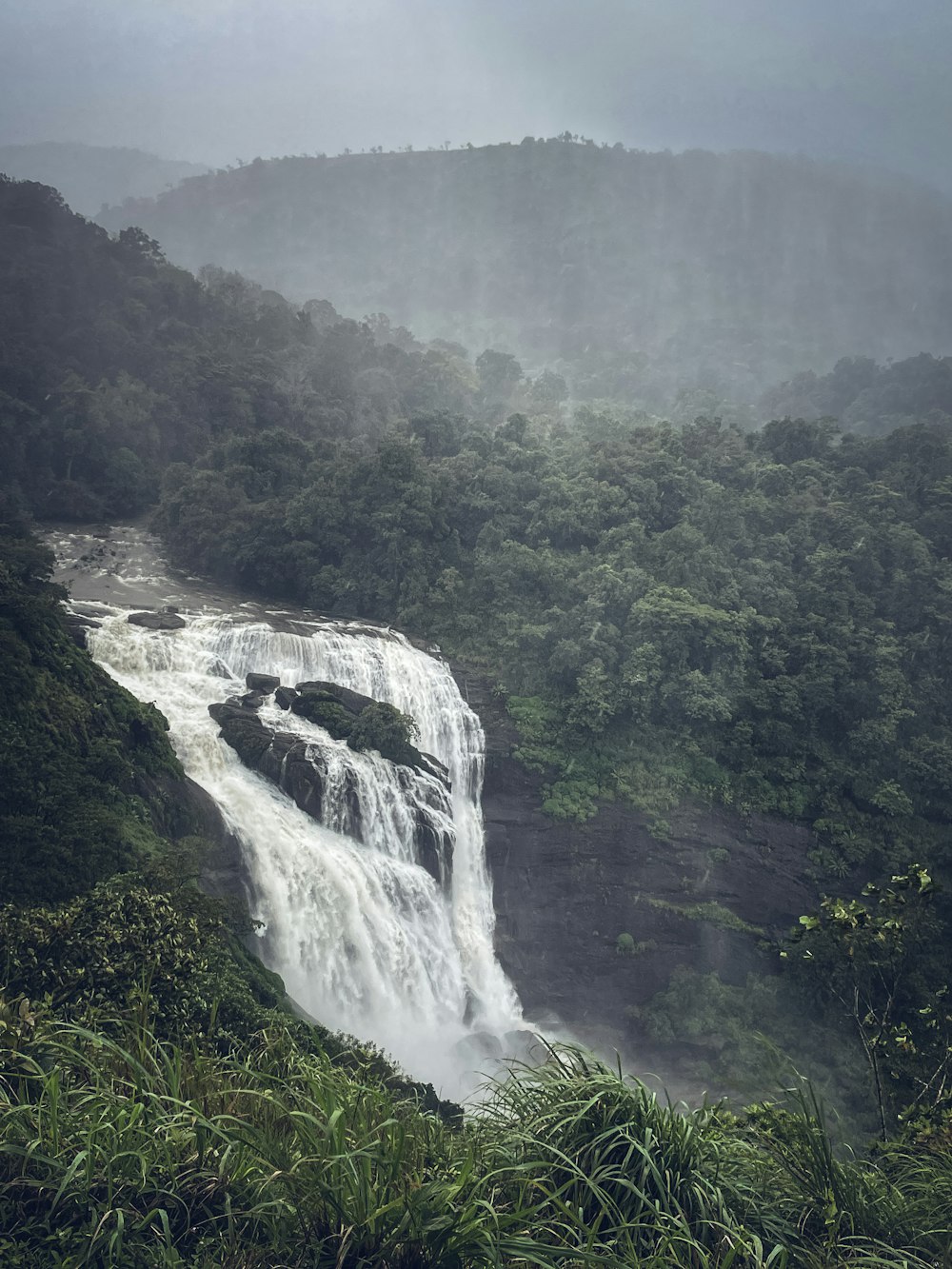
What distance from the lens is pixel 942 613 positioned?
965 inches

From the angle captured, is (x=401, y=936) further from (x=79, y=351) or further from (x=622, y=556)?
(x=79, y=351)

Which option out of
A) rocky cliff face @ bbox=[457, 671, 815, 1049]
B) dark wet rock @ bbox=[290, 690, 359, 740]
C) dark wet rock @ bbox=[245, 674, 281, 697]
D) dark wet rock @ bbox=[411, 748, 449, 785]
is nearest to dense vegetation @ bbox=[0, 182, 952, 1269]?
rocky cliff face @ bbox=[457, 671, 815, 1049]

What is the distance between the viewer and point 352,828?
17844 mm

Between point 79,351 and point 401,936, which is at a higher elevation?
point 79,351

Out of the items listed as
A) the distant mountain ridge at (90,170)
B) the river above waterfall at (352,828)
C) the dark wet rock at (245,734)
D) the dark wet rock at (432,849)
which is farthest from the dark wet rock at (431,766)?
the distant mountain ridge at (90,170)

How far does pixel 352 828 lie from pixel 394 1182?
46.3 feet

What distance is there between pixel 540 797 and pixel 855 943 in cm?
1424

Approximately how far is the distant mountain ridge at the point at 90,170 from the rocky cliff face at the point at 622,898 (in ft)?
394

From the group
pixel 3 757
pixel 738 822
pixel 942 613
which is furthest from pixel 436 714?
pixel 942 613

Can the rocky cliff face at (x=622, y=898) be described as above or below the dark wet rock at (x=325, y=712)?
below

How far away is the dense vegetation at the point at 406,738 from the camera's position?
401 cm

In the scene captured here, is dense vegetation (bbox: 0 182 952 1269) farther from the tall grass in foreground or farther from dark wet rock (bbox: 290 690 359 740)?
dark wet rock (bbox: 290 690 359 740)

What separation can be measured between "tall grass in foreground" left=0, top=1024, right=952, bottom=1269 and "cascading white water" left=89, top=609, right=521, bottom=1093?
37.4ft

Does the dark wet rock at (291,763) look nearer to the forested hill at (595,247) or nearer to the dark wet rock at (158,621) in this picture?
the dark wet rock at (158,621)
